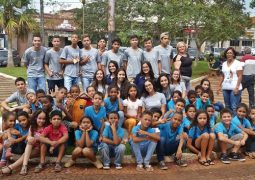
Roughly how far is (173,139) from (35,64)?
10.5 ft

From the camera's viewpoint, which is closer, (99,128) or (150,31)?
(99,128)

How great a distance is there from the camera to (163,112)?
6.80 meters

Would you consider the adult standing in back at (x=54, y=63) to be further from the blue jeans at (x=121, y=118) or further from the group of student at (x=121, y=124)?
the blue jeans at (x=121, y=118)

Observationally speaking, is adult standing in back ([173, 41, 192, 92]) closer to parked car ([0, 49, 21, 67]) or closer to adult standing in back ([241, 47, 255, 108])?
adult standing in back ([241, 47, 255, 108])

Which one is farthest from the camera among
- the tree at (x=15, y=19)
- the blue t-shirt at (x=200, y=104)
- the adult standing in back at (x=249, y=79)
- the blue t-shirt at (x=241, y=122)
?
the tree at (x=15, y=19)

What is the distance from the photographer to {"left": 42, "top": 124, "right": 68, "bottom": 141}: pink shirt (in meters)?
5.77

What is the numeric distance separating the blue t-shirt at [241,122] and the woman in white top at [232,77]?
1055mm

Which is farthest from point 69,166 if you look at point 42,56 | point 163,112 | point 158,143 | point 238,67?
point 238,67

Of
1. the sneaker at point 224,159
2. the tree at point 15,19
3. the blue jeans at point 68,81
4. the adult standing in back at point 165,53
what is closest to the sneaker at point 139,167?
the sneaker at point 224,159

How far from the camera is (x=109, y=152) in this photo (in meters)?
5.92

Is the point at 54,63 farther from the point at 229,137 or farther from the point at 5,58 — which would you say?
the point at 5,58

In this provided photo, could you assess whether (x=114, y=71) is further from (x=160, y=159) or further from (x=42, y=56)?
(x=160, y=159)

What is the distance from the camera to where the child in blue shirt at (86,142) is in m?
5.67

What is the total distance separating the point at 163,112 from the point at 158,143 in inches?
38.2
